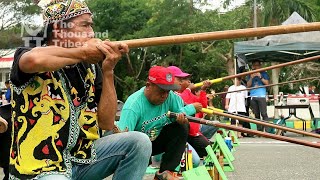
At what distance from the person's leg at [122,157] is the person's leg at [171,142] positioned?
96.1 inches

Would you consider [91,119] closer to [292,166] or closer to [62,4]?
[62,4]

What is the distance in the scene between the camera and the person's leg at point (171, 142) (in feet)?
19.9

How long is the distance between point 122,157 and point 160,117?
2.43 metres

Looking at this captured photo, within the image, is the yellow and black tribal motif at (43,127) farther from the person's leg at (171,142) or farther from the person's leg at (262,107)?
the person's leg at (262,107)

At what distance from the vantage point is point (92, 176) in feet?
11.7

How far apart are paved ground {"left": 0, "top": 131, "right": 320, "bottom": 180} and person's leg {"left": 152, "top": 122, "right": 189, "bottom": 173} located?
4.74ft

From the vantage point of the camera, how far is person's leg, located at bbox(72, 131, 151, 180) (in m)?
3.56

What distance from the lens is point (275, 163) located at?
8.98 m

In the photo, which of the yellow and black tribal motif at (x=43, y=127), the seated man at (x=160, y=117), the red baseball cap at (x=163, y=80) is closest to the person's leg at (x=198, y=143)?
the seated man at (x=160, y=117)

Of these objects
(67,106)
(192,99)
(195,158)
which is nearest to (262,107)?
(192,99)

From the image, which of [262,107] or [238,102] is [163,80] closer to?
[262,107]

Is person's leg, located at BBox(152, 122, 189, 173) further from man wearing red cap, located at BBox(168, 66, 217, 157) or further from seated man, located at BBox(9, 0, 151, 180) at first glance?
seated man, located at BBox(9, 0, 151, 180)

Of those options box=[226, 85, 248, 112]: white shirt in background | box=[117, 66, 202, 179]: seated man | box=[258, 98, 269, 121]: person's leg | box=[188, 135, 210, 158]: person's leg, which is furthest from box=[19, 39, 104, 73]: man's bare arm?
box=[226, 85, 248, 112]: white shirt in background

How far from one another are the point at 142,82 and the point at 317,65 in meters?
9.84
